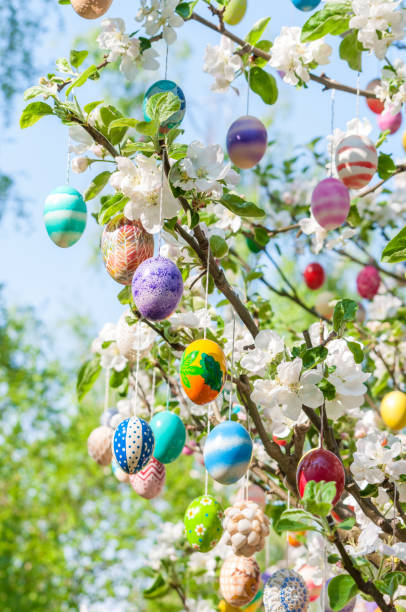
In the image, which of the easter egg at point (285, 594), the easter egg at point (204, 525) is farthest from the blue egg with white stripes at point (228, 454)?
the easter egg at point (285, 594)

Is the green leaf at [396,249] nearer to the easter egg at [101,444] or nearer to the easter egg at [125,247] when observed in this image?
the easter egg at [125,247]

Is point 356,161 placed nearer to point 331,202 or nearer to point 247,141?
point 331,202

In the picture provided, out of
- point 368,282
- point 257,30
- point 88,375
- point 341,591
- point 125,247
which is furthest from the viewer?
point 368,282

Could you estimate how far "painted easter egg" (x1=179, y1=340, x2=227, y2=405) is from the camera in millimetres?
1347

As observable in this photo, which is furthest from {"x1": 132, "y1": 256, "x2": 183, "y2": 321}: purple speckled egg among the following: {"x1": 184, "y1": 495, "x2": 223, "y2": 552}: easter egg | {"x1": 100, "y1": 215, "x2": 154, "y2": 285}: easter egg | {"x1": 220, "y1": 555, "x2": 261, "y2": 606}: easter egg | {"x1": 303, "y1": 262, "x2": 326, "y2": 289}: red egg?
{"x1": 303, "y1": 262, "x2": 326, "y2": 289}: red egg

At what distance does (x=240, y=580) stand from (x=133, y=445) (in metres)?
0.51

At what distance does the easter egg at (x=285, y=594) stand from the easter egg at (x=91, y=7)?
1352 millimetres

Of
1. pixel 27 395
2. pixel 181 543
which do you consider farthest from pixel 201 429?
pixel 27 395

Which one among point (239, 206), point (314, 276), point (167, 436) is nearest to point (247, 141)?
point (239, 206)

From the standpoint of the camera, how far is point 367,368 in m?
1.49

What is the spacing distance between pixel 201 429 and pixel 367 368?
0.74 meters

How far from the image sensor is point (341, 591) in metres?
1.23

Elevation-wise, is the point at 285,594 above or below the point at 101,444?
below

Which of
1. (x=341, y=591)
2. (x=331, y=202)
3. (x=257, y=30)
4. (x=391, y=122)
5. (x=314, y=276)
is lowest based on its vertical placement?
(x=341, y=591)
